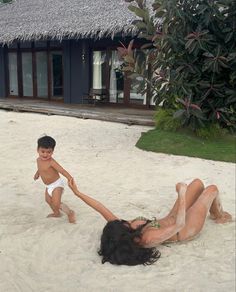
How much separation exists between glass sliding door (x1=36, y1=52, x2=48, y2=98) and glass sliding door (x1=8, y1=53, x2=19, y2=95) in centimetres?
114

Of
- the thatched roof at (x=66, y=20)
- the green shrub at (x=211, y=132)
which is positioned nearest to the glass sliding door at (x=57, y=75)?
the thatched roof at (x=66, y=20)

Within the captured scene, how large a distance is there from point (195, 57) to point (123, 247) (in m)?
4.93

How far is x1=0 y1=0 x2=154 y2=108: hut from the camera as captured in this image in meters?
10.9

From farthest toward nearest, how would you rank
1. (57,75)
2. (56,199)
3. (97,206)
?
(57,75), (56,199), (97,206)

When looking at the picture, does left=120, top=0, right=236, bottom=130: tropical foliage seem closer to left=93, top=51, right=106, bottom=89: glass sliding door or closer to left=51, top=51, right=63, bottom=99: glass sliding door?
left=93, top=51, right=106, bottom=89: glass sliding door

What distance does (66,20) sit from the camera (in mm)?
11492

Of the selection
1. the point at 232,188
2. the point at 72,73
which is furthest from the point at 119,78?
the point at 232,188

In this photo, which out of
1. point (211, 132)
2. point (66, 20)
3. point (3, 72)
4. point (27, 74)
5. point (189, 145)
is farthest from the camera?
point (3, 72)

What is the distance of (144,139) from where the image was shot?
755 centimetres

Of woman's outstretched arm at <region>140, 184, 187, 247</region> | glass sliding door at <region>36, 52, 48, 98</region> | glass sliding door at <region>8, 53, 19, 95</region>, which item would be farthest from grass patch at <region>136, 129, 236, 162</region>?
glass sliding door at <region>8, 53, 19, 95</region>

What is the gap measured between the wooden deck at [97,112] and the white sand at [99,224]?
6.01 feet

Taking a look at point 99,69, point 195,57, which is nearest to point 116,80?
point 99,69

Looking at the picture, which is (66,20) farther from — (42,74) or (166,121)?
(166,121)

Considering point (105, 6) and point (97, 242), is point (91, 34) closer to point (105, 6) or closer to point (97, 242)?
point (105, 6)
